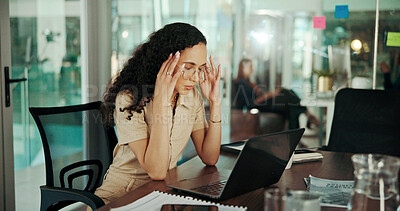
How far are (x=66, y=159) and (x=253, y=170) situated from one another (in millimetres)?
1055

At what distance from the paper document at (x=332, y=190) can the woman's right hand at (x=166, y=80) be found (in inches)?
23.6

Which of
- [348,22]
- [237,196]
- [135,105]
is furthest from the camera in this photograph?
[348,22]

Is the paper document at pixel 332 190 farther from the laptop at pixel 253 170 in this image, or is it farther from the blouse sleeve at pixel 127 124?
the blouse sleeve at pixel 127 124

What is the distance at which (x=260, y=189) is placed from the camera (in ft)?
4.65

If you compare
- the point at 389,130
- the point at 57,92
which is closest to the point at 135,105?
the point at 57,92

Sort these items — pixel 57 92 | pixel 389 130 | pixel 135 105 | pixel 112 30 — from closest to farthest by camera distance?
pixel 135 105 → pixel 389 130 → pixel 57 92 → pixel 112 30

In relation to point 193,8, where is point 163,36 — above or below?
below

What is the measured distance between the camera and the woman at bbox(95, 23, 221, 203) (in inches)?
66.1

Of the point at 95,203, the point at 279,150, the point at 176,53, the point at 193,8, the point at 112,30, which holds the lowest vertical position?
the point at 95,203

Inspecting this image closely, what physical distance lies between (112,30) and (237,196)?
2.33 m

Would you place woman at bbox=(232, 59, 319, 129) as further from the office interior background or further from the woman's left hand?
the woman's left hand

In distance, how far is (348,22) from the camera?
12.1 feet

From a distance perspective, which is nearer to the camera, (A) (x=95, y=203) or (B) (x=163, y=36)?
(A) (x=95, y=203)

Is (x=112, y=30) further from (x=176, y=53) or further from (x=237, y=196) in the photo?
(x=237, y=196)
